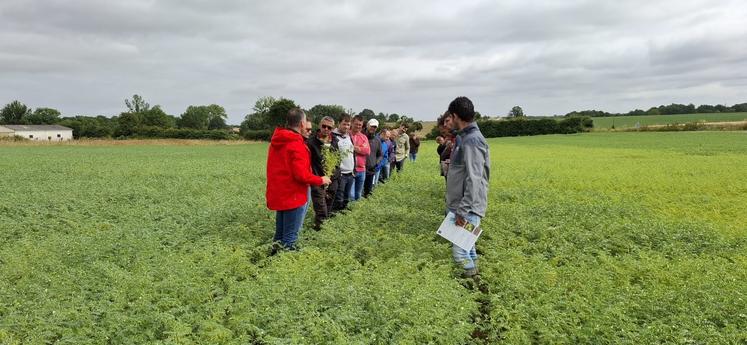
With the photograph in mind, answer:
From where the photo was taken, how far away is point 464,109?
19.5ft

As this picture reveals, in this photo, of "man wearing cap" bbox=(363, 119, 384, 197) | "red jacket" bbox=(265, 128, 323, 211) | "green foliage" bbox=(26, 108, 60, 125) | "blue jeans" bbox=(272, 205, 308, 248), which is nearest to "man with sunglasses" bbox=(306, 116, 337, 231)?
"blue jeans" bbox=(272, 205, 308, 248)

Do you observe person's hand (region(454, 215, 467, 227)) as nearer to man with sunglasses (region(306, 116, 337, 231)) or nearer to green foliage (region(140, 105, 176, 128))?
man with sunglasses (region(306, 116, 337, 231))

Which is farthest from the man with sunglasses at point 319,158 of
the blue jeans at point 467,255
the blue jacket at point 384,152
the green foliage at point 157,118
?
the green foliage at point 157,118

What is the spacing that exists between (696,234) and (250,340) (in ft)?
23.4

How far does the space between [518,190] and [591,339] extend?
9.21 meters

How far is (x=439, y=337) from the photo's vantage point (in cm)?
399

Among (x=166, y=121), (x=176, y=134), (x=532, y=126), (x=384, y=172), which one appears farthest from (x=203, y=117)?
(x=384, y=172)

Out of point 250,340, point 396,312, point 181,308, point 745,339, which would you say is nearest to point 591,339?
point 745,339

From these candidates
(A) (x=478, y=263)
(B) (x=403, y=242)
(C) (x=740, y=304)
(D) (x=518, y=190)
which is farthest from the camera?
(D) (x=518, y=190)

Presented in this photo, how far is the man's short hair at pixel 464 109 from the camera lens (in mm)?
5941

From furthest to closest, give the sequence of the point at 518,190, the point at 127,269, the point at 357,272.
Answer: the point at 518,190
the point at 127,269
the point at 357,272

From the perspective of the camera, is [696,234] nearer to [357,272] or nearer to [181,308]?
[357,272]

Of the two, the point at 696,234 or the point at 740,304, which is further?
the point at 696,234

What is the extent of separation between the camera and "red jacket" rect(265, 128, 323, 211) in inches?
263
